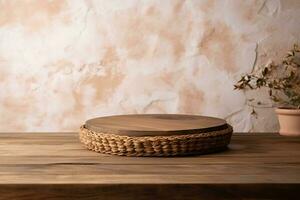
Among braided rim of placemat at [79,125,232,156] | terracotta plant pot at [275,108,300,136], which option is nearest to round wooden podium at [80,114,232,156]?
braided rim of placemat at [79,125,232,156]

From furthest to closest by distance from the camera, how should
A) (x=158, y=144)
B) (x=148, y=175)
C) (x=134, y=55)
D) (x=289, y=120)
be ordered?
(x=134, y=55) < (x=289, y=120) < (x=158, y=144) < (x=148, y=175)

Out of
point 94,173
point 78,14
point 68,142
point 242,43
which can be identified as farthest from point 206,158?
point 78,14

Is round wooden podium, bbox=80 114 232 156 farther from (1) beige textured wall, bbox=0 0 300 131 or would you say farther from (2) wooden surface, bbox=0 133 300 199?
(1) beige textured wall, bbox=0 0 300 131

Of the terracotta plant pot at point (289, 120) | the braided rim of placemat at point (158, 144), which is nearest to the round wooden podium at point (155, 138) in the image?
the braided rim of placemat at point (158, 144)

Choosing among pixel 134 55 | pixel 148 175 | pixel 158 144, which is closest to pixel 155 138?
pixel 158 144

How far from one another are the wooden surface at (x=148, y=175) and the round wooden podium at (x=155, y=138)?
0.02m

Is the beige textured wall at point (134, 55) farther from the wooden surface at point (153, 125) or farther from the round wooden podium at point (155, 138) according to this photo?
the round wooden podium at point (155, 138)

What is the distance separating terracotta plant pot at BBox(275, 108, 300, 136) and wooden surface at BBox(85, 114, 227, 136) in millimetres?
228

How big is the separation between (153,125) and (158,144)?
0.09 m

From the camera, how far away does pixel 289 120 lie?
1127 mm

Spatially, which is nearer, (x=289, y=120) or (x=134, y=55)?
(x=289, y=120)

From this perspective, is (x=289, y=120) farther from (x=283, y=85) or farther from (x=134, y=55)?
(x=134, y=55)

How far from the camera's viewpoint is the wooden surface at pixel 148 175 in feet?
2.24

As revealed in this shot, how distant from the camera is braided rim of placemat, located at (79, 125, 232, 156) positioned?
2.82ft
